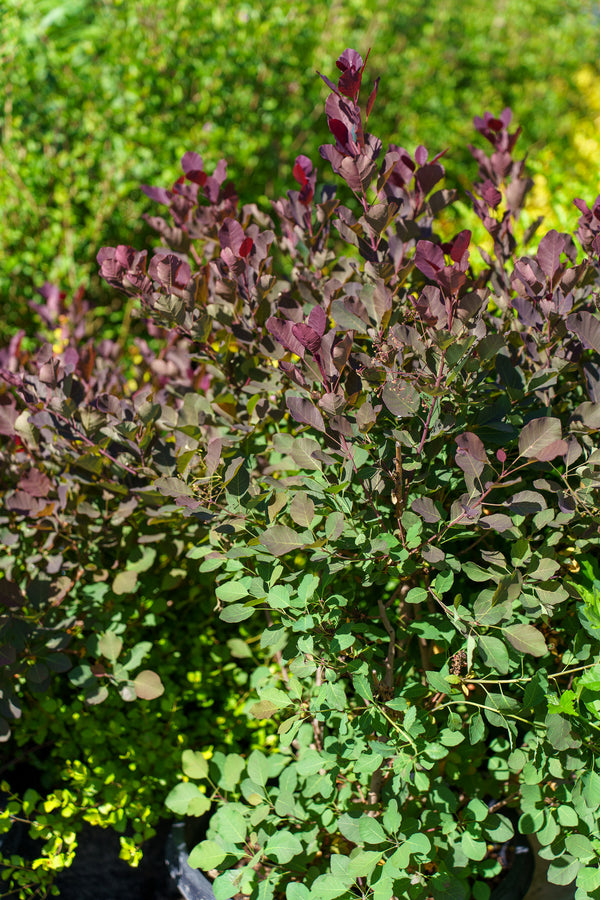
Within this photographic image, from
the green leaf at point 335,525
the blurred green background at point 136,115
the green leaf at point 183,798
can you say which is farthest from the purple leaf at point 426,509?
the blurred green background at point 136,115

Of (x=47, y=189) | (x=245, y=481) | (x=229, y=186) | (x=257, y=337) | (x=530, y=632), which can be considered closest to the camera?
(x=530, y=632)

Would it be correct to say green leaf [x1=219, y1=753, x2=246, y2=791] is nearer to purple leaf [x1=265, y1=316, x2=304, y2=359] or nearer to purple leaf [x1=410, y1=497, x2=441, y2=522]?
purple leaf [x1=410, y1=497, x2=441, y2=522]

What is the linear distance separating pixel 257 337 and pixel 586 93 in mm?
7355

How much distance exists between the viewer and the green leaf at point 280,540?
1.28m

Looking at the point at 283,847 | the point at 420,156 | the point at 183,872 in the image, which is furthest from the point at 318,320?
the point at 183,872

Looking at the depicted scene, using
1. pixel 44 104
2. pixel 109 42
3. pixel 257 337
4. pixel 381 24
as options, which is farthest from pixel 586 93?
pixel 257 337

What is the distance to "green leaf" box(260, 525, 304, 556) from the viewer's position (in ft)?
4.18

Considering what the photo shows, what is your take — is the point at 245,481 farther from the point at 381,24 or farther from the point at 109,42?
the point at 381,24

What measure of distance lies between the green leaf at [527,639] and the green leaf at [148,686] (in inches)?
34.5

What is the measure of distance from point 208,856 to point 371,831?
16.3 inches

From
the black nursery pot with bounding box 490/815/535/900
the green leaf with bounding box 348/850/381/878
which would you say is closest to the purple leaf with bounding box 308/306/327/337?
the green leaf with bounding box 348/850/381/878

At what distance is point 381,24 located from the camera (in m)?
5.81

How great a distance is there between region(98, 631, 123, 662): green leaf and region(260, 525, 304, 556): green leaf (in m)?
0.63

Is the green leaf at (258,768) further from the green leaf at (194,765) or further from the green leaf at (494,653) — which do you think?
the green leaf at (494,653)
